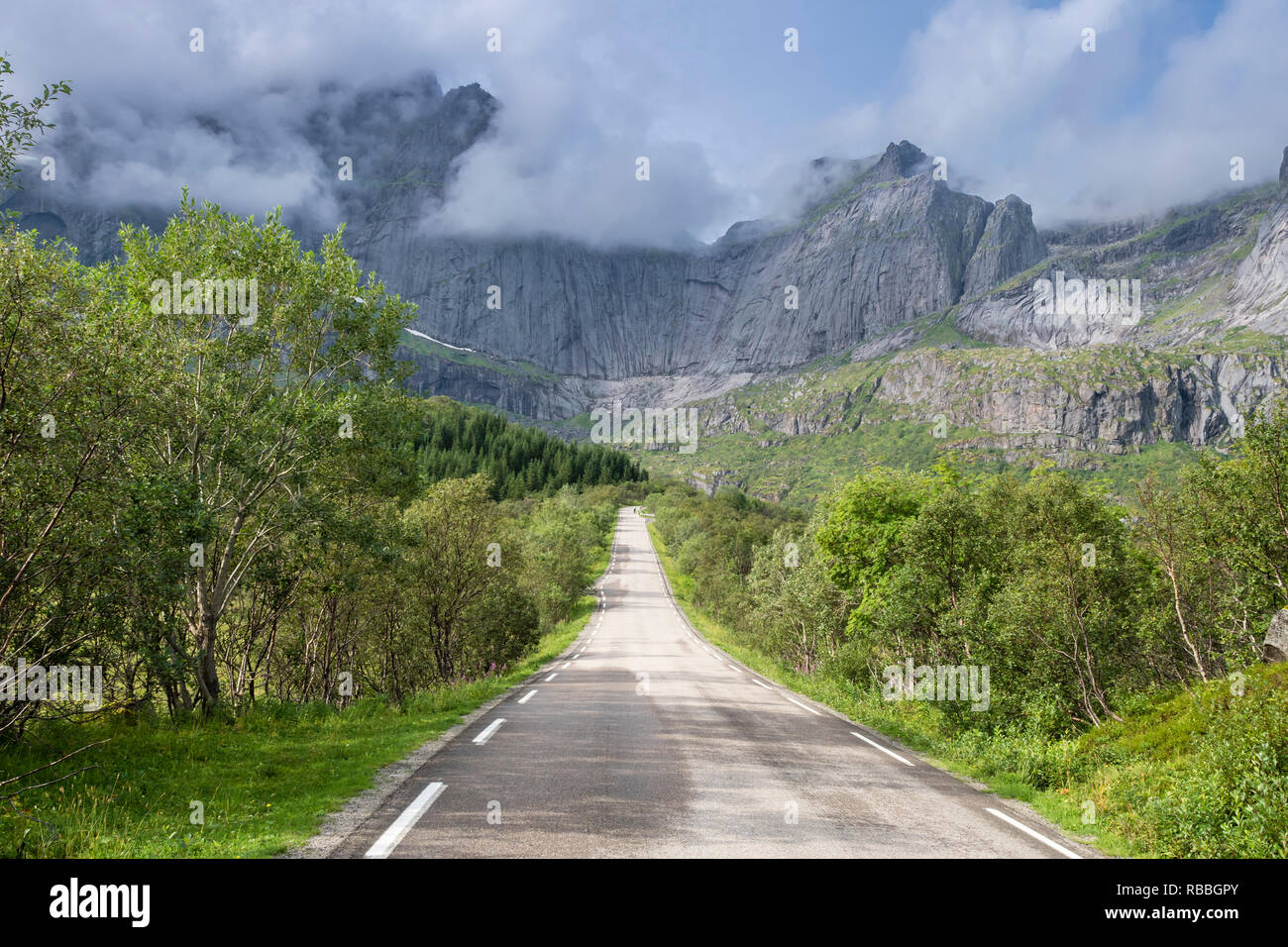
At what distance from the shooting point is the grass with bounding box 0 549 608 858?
5832mm

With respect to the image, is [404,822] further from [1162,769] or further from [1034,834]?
[1162,769]

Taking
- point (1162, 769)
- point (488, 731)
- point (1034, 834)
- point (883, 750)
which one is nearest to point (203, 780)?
point (488, 731)

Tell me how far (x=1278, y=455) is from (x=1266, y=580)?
2228 mm

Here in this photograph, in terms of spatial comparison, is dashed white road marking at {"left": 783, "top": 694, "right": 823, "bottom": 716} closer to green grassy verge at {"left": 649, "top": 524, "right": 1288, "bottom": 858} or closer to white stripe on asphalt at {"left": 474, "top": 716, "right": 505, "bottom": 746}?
green grassy verge at {"left": 649, "top": 524, "right": 1288, "bottom": 858}

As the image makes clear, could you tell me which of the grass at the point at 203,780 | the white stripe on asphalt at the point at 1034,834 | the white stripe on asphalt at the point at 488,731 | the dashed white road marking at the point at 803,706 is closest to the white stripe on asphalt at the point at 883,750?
the dashed white road marking at the point at 803,706

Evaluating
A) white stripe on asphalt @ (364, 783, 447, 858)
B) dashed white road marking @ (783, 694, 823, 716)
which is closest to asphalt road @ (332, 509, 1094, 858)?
white stripe on asphalt @ (364, 783, 447, 858)

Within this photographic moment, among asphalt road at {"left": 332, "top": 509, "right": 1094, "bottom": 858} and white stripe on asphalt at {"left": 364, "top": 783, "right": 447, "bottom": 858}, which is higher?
white stripe on asphalt at {"left": 364, "top": 783, "right": 447, "bottom": 858}

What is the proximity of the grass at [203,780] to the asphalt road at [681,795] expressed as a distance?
2.81 ft

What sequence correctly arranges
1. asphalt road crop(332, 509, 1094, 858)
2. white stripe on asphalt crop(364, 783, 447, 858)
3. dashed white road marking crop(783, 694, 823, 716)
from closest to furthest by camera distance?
white stripe on asphalt crop(364, 783, 447, 858)
asphalt road crop(332, 509, 1094, 858)
dashed white road marking crop(783, 694, 823, 716)

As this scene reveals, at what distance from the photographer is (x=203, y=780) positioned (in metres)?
8.24

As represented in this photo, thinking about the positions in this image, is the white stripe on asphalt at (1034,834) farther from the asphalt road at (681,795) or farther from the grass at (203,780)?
the grass at (203,780)

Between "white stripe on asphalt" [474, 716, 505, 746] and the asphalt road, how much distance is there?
37 mm

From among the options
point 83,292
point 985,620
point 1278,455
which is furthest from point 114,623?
point 1278,455
